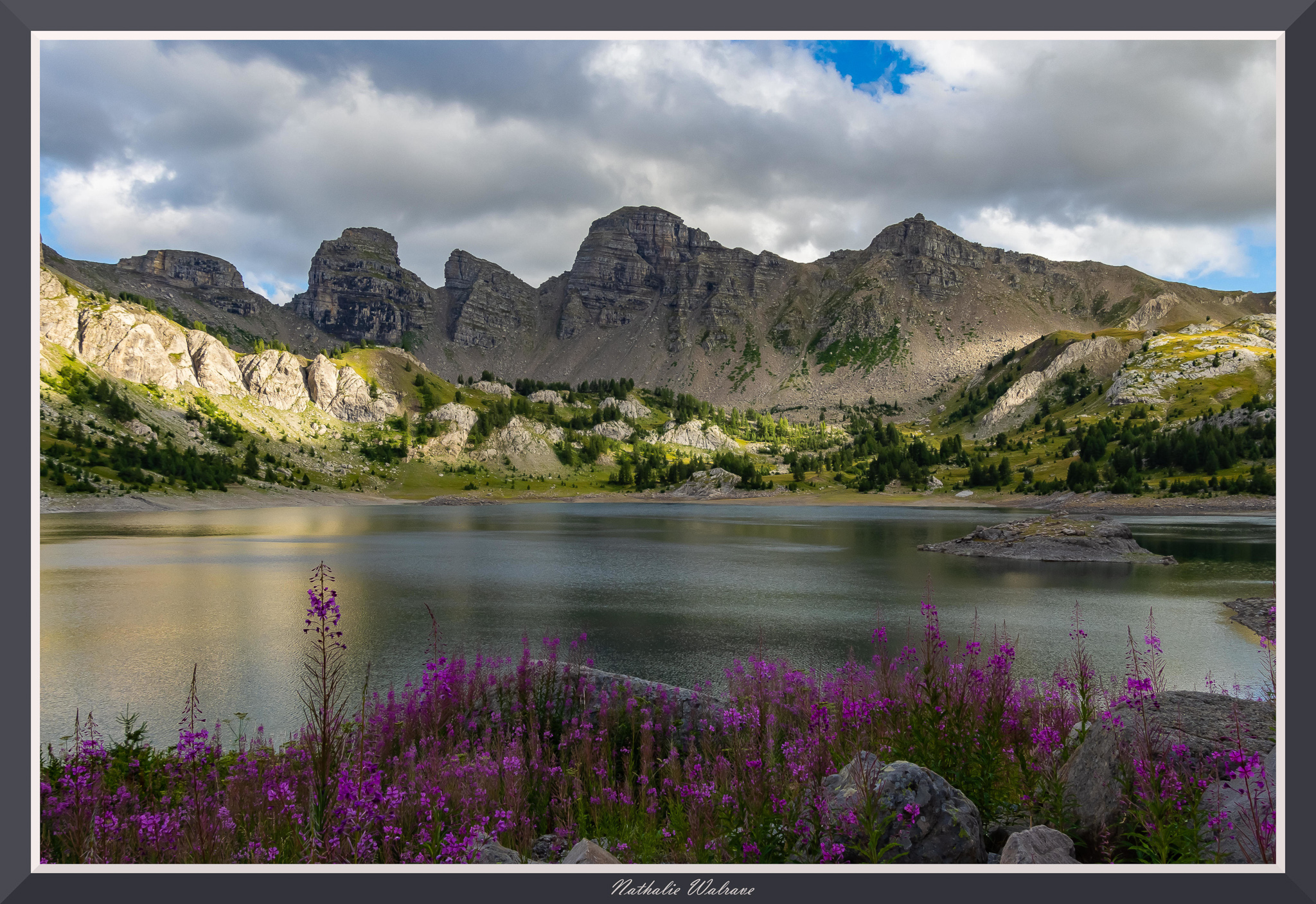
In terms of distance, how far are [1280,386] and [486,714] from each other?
9907mm

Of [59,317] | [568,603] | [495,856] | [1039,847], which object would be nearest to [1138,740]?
[1039,847]

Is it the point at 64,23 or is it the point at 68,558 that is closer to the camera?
the point at 64,23

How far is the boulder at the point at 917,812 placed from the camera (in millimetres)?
5078

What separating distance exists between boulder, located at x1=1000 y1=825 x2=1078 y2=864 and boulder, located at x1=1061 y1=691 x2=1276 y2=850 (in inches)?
23.8

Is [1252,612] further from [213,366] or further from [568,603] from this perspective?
[213,366]

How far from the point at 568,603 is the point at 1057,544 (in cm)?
3898

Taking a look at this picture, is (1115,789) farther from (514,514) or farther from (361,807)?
(514,514)

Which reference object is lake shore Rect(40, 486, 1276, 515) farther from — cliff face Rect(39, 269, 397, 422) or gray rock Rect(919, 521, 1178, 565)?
cliff face Rect(39, 269, 397, 422)

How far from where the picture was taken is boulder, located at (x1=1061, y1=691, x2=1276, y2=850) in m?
5.75

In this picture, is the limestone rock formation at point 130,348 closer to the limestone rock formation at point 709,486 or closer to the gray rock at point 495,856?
the limestone rock formation at point 709,486

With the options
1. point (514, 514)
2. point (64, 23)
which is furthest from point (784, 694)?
point (514, 514)
